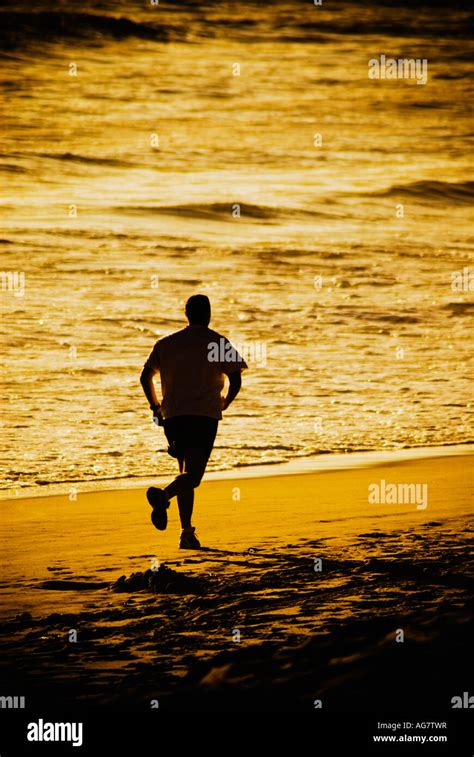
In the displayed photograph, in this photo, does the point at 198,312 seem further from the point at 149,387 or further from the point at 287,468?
the point at 287,468

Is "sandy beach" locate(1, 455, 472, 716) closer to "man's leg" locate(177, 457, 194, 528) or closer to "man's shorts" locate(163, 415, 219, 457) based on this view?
"man's leg" locate(177, 457, 194, 528)

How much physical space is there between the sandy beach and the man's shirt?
0.86 m

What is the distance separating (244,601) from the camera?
6004 mm

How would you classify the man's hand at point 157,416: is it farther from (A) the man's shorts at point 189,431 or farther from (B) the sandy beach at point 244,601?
(B) the sandy beach at point 244,601

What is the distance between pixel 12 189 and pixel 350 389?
737 inches

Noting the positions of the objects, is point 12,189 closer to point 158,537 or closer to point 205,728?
point 158,537

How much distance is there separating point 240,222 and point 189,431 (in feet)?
73.5

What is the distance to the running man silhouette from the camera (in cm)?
761

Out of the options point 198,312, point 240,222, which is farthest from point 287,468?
point 240,222

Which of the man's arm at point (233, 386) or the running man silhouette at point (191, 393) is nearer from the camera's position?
the running man silhouette at point (191, 393)

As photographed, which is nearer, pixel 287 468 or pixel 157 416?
pixel 157 416

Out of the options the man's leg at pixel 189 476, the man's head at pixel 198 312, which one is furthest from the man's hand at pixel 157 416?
the man's head at pixel 198 312

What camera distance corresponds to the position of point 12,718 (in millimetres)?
4445

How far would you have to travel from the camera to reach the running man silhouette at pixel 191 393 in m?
7.61
